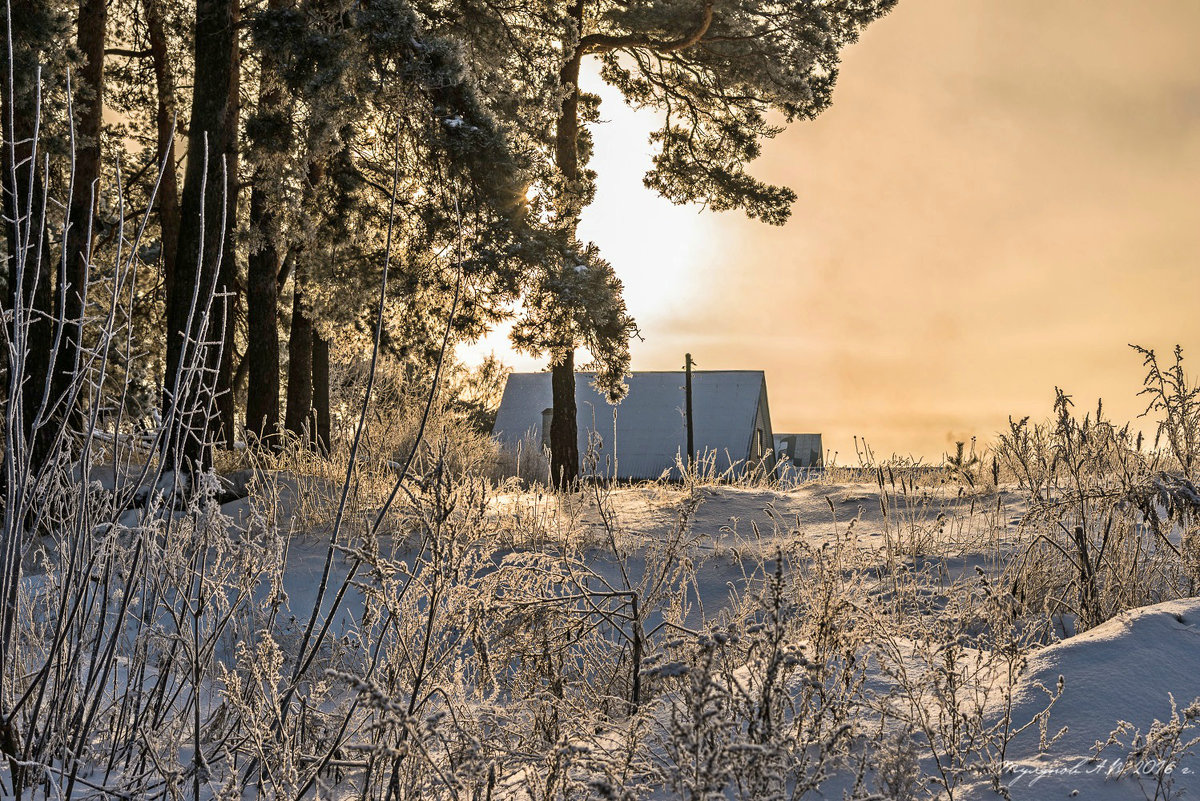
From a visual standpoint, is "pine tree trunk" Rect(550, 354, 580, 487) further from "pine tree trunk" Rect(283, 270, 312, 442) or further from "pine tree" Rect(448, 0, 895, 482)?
"pine tree trunk" Rect(283, 270, 312, 442)

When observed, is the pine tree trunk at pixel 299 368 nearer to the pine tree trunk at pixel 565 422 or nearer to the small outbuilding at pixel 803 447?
the pine tree trunk at pixel 565 422

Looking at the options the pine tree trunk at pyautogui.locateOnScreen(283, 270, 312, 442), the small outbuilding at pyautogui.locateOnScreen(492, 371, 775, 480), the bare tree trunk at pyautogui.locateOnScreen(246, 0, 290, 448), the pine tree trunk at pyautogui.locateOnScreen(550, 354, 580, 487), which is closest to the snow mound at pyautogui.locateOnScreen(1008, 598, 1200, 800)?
the bare tree trunk at pyautogui.locateOnScreen(246, 0, 290, 448)

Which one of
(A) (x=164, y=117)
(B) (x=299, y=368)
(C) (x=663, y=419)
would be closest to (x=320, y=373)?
(B) (x=299, y=368)

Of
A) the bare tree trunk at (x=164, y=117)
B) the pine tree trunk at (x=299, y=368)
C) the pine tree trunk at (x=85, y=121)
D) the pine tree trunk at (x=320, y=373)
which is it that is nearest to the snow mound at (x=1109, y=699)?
the pine tree trunk at (x=85, y=121)

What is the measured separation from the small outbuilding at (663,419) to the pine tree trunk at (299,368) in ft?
45.0

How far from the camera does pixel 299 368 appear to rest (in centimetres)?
1382

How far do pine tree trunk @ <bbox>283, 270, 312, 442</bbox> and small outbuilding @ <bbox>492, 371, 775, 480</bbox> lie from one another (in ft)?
45.0

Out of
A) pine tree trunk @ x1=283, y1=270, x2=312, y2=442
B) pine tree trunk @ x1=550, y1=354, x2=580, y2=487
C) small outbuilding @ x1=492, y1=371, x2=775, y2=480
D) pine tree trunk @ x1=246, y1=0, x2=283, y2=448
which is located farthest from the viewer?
small outbuilding @ x1=492, y1=371, x2=775, y2=480

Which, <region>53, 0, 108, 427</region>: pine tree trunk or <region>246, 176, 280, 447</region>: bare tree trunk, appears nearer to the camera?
<region>53, 0, 108, 427</region>: pine tree trunk

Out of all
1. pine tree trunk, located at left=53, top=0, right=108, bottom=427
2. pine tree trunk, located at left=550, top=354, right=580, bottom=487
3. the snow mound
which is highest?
pine tree trunk, located at left=53, top=0, right=108, bottom=427

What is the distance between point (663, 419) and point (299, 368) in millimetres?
16693

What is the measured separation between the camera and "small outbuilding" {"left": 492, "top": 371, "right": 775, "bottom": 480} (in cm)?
2842

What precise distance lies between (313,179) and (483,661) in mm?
11810

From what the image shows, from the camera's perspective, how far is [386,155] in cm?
1304
